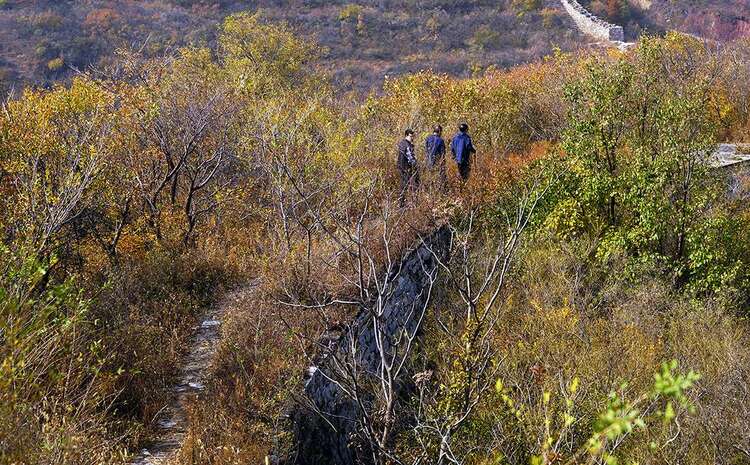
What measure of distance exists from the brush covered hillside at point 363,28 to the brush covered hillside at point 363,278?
2334cm

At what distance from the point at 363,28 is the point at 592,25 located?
617 inches

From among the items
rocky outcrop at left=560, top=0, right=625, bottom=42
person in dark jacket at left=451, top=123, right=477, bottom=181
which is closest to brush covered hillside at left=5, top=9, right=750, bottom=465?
person in dark jacket at left=451, top=123, right=477, bottom=181

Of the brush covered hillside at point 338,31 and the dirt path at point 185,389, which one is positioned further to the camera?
the brush covered hillside at point 338,31

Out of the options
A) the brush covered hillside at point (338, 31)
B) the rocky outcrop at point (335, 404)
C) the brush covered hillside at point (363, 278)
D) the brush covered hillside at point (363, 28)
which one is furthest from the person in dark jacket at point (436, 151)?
the brush covered hillside at point (338, 31)

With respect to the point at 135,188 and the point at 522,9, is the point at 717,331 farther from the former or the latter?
the point at 522,9

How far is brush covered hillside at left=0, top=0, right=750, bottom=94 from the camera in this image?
35812 millimetres

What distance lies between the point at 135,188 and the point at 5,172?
1.77m

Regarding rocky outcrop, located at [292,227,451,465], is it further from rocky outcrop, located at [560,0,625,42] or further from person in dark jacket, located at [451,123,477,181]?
rocky outcrop, located at [560,0,625,42]

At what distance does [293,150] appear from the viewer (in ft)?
36.6

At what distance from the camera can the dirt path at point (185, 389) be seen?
5.11 metres

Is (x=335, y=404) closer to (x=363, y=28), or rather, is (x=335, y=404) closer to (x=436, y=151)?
(x=436, y=151)

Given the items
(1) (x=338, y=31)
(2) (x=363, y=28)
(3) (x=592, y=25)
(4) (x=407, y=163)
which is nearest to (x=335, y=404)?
(4) (x=407, y=163)

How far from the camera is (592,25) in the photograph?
41.7m

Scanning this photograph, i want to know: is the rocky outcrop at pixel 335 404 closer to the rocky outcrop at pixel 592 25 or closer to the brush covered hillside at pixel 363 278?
the brush covered hillside at pixel 363 278
